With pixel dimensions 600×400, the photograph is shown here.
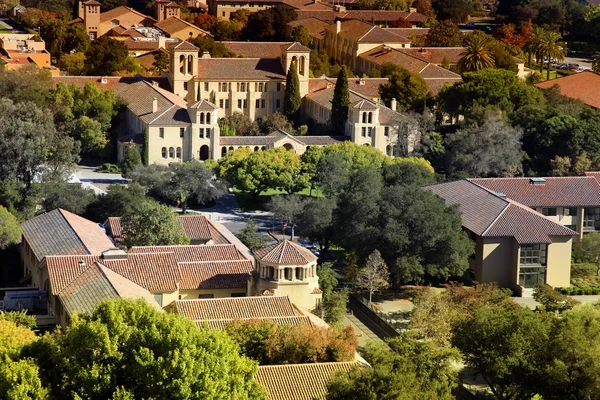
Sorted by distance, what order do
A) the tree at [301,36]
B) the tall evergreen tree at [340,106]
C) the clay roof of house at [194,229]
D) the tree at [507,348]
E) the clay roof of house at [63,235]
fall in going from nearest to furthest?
1. the tree at [507,348]
2. the clay roof of house at [63,235]
3. the clay roof of house at [194,229]
4. the tall evergreen tree at [340,106]
5. the tree at [301,36]

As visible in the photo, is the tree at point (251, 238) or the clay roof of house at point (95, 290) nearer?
the clay roof of house at point (95, 290)

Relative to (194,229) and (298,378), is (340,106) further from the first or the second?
(298,378)

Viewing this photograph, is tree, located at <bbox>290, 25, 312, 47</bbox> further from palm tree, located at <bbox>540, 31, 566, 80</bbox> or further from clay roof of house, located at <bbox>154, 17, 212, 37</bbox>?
palm tree, located at <bbox>540, 31, 566, 80</bbox>

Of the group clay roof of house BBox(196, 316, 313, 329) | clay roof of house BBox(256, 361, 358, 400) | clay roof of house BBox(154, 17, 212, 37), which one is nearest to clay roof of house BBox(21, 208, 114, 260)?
clay roof of house BBox(196, 316, 313, 329)

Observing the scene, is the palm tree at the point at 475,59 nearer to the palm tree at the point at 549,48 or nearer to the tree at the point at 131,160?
the palm tree at the point at 549,48

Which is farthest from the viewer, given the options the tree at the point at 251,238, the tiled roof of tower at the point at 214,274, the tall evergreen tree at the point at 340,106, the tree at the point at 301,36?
the tree at the point at 301,36

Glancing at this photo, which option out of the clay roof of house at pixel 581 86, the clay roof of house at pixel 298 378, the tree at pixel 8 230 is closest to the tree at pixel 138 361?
the clay roof of house at pixel 298 378

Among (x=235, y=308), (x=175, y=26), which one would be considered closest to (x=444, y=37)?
(x=175, y=26)
